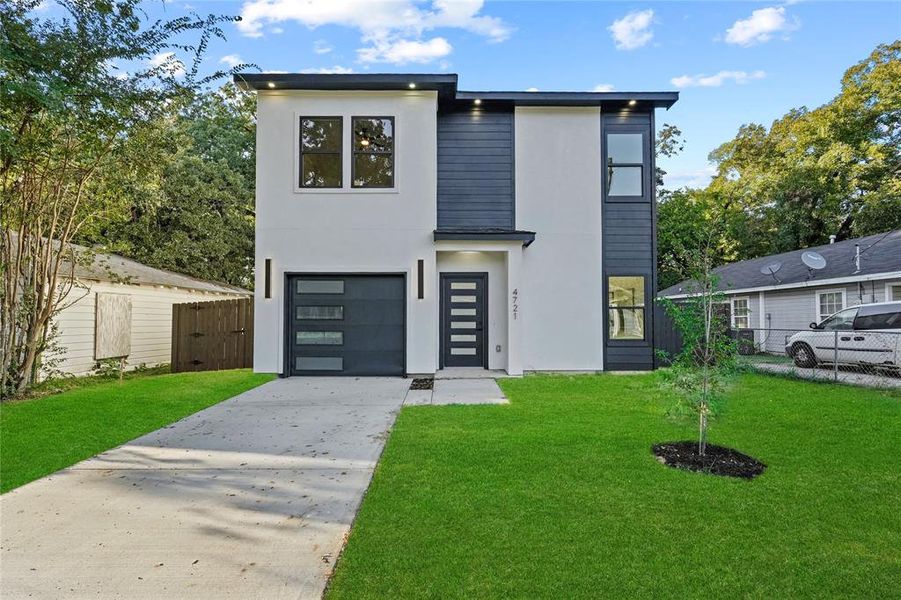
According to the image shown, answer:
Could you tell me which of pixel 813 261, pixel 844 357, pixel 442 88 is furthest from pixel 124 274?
pixel 813 261

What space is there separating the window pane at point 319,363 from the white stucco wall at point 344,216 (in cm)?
36

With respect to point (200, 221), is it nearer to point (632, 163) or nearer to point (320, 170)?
point (320, 170)

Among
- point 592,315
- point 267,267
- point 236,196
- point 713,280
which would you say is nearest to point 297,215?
point 267,267

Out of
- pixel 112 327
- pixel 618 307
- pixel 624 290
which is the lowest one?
pixel 112 327

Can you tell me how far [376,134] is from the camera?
9281 millimetres

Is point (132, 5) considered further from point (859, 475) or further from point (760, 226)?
point (760, 226)

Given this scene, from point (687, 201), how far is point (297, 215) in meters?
22.5

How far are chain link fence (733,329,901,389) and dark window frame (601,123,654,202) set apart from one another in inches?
132

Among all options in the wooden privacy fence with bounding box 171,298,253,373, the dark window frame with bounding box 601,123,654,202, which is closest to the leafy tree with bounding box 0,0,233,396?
the wooden privacy fence with bounding box 171,298,253,373

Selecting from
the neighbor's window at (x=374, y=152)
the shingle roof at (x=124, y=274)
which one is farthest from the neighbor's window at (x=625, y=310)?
the shingle roof at (x=124, y=274)

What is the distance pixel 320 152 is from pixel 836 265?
47.5ft

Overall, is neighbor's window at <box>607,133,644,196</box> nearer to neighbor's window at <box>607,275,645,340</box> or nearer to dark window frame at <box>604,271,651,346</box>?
dark window frame at <box>604,271,651,346</box>

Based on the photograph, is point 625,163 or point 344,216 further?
point 625,163

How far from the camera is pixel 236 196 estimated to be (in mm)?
20719
